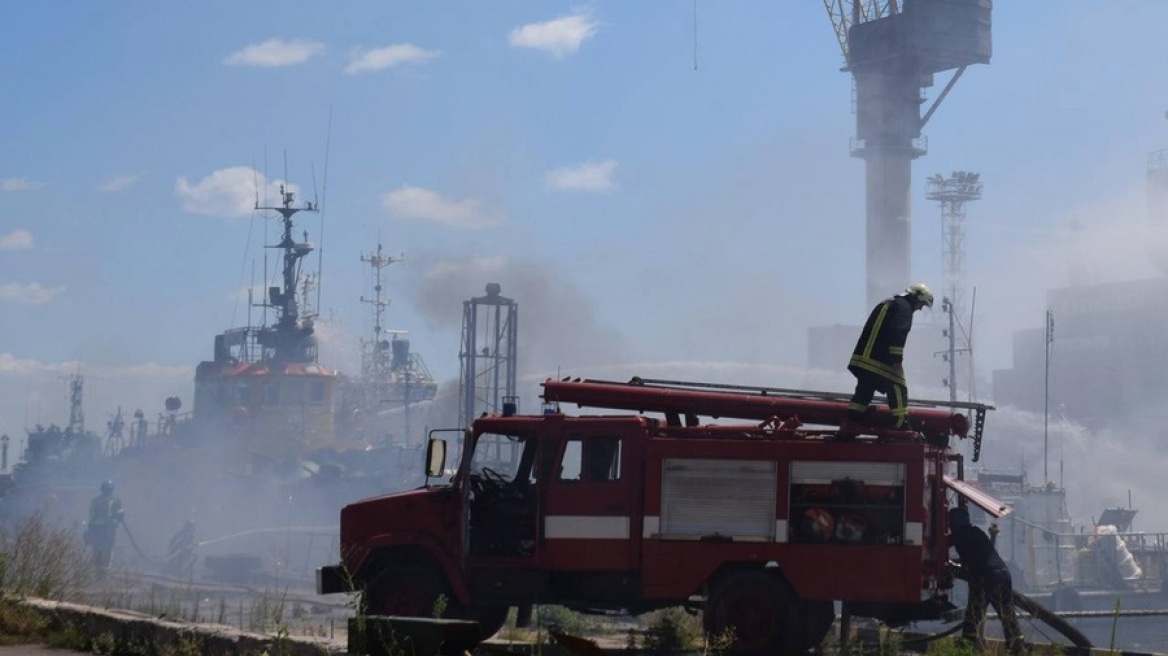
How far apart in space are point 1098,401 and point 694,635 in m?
121

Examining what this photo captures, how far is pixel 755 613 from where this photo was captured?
37.5 ft

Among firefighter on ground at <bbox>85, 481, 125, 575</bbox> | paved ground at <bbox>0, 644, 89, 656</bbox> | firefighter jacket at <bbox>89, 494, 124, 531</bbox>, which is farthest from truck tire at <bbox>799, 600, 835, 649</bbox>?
firefighter jacket at <bbox>89, 494, 124, 531</bbox>

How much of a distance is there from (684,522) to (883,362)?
7.70 ft

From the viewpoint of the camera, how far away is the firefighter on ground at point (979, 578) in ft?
38.4

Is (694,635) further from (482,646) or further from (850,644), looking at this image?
(482,646)

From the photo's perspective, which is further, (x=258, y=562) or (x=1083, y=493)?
(x=1083, y=493)

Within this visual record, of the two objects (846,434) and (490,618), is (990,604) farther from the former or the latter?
(490,618)

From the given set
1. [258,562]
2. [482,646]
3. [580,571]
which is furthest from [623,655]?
[258,562]

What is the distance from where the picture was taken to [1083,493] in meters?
103

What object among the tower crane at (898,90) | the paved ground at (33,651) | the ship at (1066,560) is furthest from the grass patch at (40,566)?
the tower crane at (898,90)

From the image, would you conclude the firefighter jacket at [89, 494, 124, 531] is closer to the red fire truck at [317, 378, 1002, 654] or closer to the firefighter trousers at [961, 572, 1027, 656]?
the red fire truck at [317, 378, 1002, 654]

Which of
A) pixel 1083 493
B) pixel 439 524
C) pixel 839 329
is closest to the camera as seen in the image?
pixel 439 524

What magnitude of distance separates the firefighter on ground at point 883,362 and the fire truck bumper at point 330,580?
485 centimetres

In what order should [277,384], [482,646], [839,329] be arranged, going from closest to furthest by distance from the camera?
[482,646] → [277,384] → [839,329]
